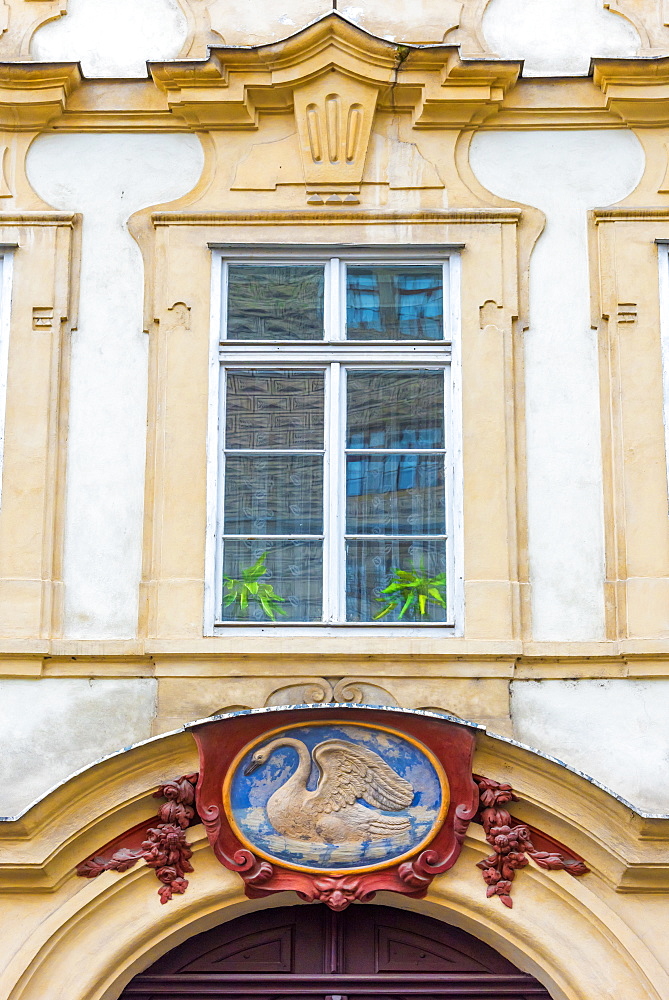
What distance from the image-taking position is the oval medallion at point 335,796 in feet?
21.4

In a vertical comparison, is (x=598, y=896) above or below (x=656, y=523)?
below

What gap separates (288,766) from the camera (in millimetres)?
6586

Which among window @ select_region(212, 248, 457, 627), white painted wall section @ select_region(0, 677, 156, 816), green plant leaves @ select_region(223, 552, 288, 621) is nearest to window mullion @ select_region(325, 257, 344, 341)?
window @ select_region(212, 248, 457, 627)

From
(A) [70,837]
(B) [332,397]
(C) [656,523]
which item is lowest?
(A) [70,837]

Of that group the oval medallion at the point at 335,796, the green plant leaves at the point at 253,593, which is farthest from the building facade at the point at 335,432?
the oval medallion at the point at 335,796

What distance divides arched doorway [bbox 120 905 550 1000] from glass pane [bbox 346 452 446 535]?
1.68 meters

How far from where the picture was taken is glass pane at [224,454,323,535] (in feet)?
23.6

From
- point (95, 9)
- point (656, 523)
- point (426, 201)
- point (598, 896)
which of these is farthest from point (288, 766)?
point (95, 9)

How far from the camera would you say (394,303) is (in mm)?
7438

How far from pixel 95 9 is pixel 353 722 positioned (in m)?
3.79

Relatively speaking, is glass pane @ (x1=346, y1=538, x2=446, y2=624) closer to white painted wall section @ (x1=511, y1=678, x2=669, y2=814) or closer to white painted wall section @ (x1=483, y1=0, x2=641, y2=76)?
white painted wall section @ (x1=511, y1=678, x2=669, y2=814)

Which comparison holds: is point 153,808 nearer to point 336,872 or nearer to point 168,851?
point 168,851

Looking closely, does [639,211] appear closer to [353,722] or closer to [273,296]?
[273,296]

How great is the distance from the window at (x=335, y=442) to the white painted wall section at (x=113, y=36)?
1.16 metres
